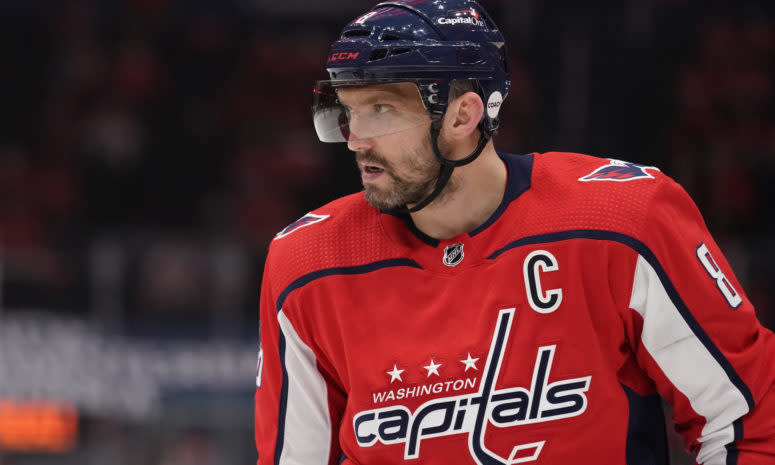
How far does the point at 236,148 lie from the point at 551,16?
2140 mm

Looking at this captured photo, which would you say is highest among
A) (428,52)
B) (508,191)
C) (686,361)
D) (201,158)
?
(428,52)

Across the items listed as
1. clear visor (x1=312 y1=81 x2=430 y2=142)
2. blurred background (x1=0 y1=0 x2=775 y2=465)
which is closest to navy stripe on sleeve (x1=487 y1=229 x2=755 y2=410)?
clear visor (x1=312 y1=81 x2=430 y2=142)

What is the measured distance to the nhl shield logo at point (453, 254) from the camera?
1627 millimetres

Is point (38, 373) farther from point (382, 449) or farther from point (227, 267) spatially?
point (382, 449)

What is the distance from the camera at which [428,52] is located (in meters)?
1.58

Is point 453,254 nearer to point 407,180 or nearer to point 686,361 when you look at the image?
point 407,180

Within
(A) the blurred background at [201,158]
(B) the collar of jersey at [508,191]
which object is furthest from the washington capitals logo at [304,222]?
(A) the blurred background at [201,158]

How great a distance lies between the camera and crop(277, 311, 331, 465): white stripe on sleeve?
1724mm

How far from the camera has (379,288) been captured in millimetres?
1659

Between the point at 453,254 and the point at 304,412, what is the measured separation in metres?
0.39

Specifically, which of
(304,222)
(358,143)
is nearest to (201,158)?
(304,222)

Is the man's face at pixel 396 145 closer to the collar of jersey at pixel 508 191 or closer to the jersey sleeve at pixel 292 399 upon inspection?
the collar of jersey at pixel 508 191

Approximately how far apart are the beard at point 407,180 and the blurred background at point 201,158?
2.11 metres

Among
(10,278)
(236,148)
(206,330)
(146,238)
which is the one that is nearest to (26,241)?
(10,278)
